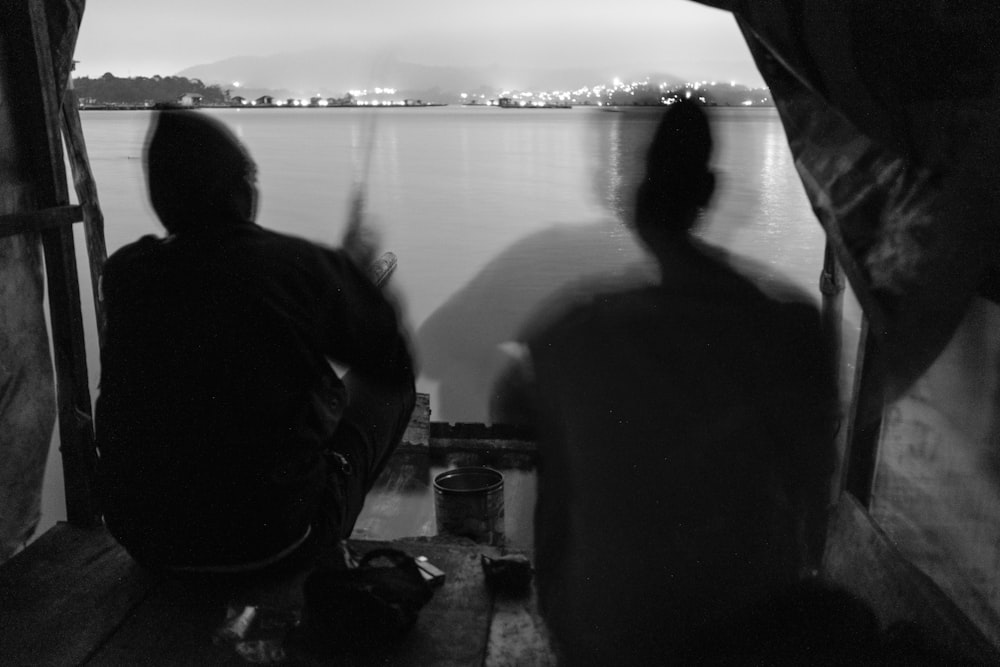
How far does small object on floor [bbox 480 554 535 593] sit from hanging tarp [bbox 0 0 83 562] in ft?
5.53

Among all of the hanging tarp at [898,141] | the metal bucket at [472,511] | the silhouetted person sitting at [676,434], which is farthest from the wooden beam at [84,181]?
the hanging tarp at [898,141]

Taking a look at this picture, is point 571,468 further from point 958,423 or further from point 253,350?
point 958,423

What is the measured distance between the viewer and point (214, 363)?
1731 millimetres

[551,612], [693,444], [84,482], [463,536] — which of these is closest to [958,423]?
[693,444]

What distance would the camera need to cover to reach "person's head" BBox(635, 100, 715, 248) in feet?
4.49

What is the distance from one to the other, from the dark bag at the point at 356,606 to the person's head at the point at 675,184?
1222mm

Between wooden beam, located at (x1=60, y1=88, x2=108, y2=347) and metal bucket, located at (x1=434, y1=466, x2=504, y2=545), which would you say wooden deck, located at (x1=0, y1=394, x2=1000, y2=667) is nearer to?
metal bucket, located at (x1=434, y1=466, x2=504, y2=545)

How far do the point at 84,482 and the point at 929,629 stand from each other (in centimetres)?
272

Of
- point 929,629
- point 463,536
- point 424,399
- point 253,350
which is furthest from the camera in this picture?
point 424,399

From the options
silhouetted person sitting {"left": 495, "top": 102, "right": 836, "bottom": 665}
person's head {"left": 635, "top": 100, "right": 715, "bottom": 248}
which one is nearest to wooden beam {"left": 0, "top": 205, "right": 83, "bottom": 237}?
silhouetted person sitting {"left": 495, "top": 102, "right": 836, "bottom": 665}

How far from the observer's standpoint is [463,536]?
8.72ft

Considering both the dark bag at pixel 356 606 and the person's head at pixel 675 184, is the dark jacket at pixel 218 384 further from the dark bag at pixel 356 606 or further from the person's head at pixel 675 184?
the person's head at pixel 675 184

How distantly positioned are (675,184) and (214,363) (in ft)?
3.64

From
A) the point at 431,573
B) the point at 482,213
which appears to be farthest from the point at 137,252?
the point at 482,213
